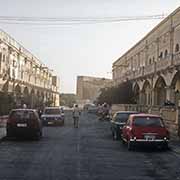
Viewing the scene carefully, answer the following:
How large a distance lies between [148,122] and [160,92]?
34103mm

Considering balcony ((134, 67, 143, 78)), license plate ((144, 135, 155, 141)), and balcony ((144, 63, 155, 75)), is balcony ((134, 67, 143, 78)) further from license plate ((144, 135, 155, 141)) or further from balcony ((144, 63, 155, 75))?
license plate ((144, 135, 155, 141))

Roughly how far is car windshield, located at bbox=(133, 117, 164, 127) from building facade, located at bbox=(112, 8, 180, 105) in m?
21.6

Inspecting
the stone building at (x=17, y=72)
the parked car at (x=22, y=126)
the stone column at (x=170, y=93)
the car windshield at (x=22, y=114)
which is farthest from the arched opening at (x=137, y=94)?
the parked car at (x=22, y=126)

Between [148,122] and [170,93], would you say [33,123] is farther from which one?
[170,93]

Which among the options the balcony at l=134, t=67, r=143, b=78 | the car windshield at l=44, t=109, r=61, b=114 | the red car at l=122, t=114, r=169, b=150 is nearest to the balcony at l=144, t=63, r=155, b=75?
the balcony at l=134, t=67, r=143, b=78

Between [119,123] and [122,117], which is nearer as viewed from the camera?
Result: [119,123]

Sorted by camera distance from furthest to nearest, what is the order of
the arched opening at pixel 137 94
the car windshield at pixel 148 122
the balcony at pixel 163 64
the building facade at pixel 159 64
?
the arched opening at pixel 137 94
the balcony at pixel 163 64
the building facade at pixel 159 64
the car windshield at pixel 148 122

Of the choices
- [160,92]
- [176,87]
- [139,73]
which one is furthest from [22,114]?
[139,73]

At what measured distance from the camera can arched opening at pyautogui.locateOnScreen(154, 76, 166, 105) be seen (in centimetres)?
5091

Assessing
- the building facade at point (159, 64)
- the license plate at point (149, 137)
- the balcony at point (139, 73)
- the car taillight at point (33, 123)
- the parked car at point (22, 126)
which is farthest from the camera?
the balcony at point (139, 73)

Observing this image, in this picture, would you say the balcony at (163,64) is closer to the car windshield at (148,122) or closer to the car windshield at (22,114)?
the car windshield at (22,114)

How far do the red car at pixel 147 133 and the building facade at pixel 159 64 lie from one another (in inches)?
859

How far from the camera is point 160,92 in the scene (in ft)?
174

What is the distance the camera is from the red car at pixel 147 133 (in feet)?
61.4
